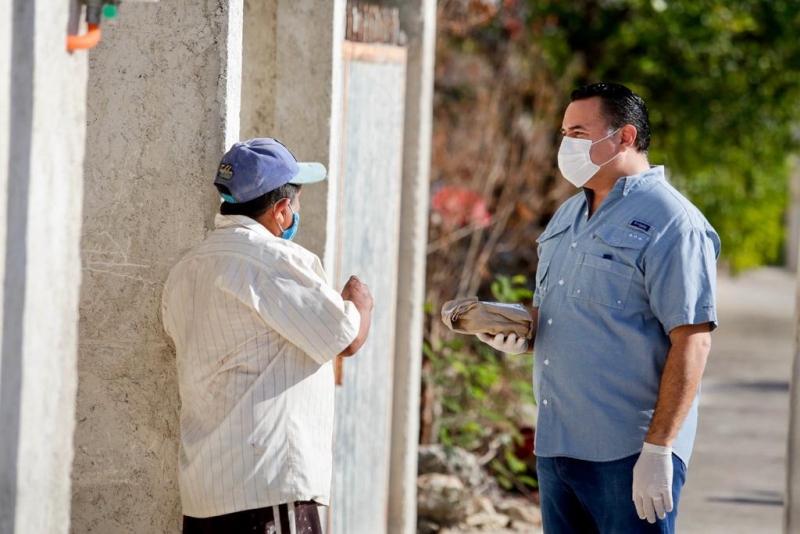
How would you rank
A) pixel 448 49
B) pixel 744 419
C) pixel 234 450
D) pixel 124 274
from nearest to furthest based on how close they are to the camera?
pixel 234 450 < pixel 124 274 < pixel 744 419 < pixel 448 49

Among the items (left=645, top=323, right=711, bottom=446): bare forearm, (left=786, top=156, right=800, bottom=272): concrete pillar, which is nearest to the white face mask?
(left=645, top=323, right=711, bottom=446): bare forearm

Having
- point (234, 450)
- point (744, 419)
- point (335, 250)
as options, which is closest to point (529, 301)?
point (744, 419)

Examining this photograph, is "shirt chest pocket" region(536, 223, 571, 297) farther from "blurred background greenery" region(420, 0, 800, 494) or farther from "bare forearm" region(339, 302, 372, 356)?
"blurred background greenery" region(420, 0, 800, 494)

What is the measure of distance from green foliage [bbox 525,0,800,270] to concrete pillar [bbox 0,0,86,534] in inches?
429

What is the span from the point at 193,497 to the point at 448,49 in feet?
33.6

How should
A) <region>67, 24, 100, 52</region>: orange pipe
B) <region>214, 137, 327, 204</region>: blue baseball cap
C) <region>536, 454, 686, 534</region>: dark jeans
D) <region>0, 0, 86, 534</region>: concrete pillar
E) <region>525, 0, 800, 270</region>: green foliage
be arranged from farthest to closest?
1. <region>525, 0, 800, 270</region>: green foliage
2. <region>536, 454, 686, 534</region>: dark jeans
3. <region>214, 137, 327, 204</region>: blue baseball cap
4. <region>67, 24, 100, 52</region>: orange pipe
5. <region>0, 0, 86, 534</region>: concrete pillar

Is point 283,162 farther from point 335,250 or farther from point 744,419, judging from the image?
point 744,419

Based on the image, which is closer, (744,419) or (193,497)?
(193,497)

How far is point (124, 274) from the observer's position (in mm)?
3930

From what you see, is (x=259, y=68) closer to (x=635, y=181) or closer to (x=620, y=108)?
(x=620, y=108)

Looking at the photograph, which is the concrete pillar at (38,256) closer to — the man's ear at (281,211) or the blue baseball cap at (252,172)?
the blue baseball cap at (252,172)

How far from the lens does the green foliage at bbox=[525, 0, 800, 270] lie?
535 inches

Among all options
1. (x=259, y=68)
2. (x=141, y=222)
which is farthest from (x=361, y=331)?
(x=259, y=68)

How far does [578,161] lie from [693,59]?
1055cm
